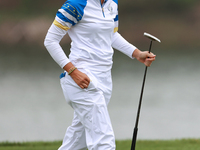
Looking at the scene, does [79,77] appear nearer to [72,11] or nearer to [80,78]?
[80,78]

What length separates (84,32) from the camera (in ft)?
6.24

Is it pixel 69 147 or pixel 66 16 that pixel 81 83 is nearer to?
pixel 66 16

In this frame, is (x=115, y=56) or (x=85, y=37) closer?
(x=85, y=37)

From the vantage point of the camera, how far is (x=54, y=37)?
190cm

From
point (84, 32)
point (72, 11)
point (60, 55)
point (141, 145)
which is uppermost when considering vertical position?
point (72, 11)

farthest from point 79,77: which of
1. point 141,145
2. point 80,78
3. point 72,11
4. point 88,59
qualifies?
point 141,145

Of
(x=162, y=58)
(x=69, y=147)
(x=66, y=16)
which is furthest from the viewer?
(x=162, y=58)

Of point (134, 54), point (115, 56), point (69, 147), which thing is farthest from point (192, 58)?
point (69, 147)

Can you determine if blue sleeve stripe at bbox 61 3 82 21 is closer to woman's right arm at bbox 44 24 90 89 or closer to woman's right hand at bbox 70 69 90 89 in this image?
woman's right arm at bbox 44 24 90 89

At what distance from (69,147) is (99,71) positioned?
60 centimetres

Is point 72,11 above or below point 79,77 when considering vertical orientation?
above

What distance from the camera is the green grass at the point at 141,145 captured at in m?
3.61

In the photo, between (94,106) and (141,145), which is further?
(141,145)

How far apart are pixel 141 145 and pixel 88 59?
208cm
